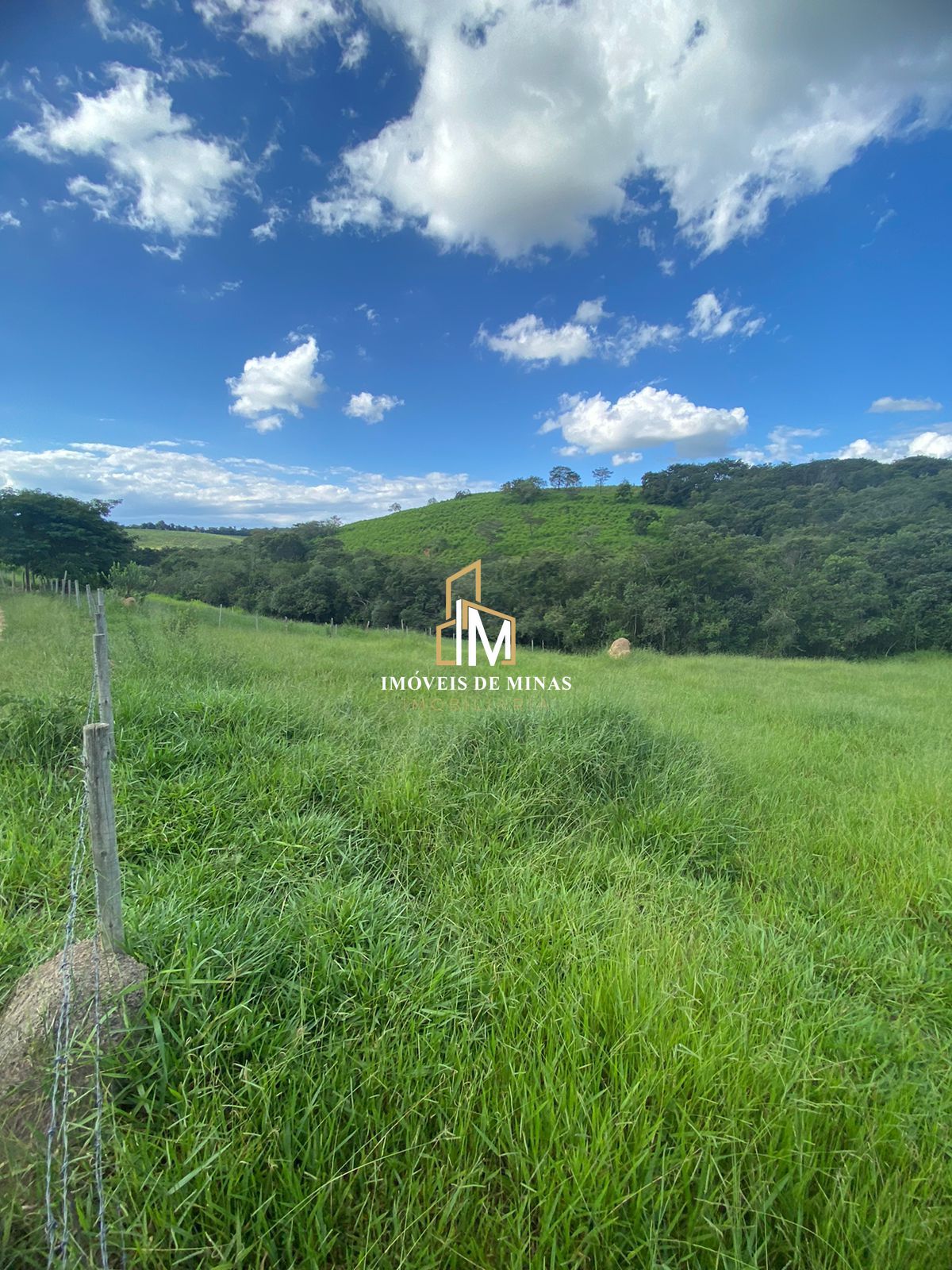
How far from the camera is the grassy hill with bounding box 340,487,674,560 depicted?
29.7 metres

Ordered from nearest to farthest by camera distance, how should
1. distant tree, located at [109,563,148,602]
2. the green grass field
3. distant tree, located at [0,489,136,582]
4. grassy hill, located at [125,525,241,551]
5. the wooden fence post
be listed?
the green grass field < the wooden fence post < distant tree, located at [109,563,148,602] < distant tree, located at [0,489,136,582] < grassy hill, located at [125,525,241,551]

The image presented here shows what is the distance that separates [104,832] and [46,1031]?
1.56 feet

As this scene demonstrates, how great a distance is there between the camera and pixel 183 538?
4694cm

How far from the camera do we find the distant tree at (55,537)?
18.3 m

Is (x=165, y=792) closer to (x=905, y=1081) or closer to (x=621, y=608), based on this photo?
(x=905, y=1081)

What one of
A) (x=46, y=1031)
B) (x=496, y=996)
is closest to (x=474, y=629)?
(x=496, y=996)

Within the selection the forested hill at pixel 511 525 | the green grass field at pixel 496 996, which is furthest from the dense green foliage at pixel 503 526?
the green grass field at pixel 496 996

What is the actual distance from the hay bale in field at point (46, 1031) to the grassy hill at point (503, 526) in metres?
25.9

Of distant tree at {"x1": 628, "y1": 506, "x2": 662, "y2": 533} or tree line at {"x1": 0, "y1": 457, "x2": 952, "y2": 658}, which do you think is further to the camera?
distant tree at {"x1": 628, "y1": 506, "x2": 662, "y2": 533}

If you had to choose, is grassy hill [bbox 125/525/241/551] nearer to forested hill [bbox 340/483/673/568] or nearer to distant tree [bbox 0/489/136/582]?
forested hill [bbox 340/483/673/568]

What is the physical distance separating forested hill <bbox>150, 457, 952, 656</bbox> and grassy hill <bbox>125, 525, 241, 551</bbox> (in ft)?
24.6

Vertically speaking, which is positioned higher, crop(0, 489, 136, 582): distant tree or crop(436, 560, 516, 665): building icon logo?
crop(0, 489, 136, 582): distant tree

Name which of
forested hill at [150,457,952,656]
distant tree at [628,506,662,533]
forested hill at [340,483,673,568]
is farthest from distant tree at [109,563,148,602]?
distant tree at [628,506,662,533]

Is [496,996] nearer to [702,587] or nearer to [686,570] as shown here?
[686,570]
